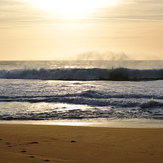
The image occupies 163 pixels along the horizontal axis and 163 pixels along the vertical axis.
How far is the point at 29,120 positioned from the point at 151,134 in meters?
4.23

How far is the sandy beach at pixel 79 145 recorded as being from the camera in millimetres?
4291

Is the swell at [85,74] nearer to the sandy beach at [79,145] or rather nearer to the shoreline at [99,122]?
the shoreline at [99,122]

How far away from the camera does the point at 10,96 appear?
1505 centimetres

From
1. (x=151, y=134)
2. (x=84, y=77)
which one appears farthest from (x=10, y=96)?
(x=84, y=77)

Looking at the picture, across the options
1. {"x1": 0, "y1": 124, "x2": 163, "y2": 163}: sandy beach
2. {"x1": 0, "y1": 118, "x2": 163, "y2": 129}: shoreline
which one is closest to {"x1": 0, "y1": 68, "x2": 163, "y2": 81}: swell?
{"x1": 0, "y1": 118, "x2": 163, "y2": 129}: shoreline

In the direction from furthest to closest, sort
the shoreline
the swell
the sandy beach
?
the swell, the shoreline, the sandy beach

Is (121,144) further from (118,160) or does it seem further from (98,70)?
(98,70)

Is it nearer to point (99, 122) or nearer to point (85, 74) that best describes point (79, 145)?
point (99, 122)

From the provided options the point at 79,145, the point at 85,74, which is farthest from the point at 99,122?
the point at 85,74

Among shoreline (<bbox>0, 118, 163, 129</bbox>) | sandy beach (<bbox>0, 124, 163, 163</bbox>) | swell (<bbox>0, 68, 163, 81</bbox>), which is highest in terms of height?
swell (<bbox>0, 68, 163, 81</bbox>)

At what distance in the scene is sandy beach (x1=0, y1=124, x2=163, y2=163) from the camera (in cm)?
429

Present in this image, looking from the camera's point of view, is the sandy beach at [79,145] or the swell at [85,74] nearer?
the sandy beach at [79,145]

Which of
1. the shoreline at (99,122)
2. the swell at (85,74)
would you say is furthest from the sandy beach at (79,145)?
the swell at (85,74)

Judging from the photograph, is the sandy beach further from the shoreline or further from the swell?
the swell
